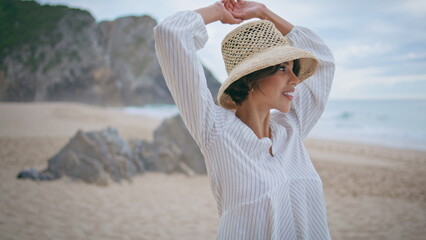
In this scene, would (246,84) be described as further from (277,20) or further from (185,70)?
(277,20)

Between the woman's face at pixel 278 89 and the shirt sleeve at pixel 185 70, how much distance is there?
0.23 m

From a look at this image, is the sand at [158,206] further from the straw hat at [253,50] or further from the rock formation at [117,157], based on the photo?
the straw hat at [253,50]

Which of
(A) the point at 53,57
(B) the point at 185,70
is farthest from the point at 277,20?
(A) the point at 53,57

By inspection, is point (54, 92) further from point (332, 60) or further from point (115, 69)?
point (332, 60)

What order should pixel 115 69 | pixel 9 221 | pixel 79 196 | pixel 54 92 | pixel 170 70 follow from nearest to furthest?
pixel 170 70
pixel 9 221
pixel 79 196
pixel 54 92
pixel 115 69

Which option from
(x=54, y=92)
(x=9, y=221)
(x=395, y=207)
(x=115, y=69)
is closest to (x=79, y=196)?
(x=9, y=221)

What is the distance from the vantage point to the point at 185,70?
1078 mm

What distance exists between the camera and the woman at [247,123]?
107 centimetres

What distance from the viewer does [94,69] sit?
36406 millimetres

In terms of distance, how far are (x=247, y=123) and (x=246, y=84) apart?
154 millimetres

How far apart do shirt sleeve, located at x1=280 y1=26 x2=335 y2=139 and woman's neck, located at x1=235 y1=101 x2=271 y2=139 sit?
22 cm

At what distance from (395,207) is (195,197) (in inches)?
121

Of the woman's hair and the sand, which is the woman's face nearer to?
the woman's hair

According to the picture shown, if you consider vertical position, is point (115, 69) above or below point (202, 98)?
below
